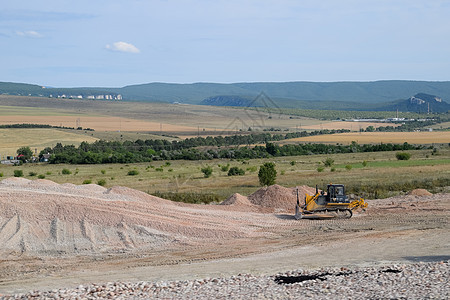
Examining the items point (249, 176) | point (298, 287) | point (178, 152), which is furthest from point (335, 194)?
point (178, 152)

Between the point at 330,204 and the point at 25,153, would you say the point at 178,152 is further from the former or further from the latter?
the point at 330,204

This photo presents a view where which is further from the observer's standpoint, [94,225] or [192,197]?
[192,197]

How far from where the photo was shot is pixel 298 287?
52.9ft

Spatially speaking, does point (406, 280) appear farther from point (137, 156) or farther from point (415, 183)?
point (137, 156)

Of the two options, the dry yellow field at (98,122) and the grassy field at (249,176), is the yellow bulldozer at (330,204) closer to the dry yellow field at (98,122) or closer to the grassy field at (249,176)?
the grassy field at (249,176)

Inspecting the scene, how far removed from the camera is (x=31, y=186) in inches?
1195

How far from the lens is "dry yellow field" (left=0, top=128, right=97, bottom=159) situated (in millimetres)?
94438

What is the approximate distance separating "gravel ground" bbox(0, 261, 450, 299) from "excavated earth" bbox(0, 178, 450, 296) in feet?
3.98

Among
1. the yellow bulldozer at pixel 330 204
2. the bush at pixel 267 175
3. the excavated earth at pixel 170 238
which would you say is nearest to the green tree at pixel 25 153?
the bush at pixel 267 175

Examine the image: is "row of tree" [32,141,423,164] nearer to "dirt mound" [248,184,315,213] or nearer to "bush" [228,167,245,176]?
"bush" [228,167,245,176]

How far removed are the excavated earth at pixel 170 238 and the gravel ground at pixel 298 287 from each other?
3.98 ft

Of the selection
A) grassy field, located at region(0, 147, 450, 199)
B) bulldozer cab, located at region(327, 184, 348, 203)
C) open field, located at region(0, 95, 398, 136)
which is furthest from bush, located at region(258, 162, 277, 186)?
open field, located at region(0, 95, 398, 136)

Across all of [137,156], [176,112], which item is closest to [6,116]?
[176,112]

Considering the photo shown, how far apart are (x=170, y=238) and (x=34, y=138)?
276 ft
